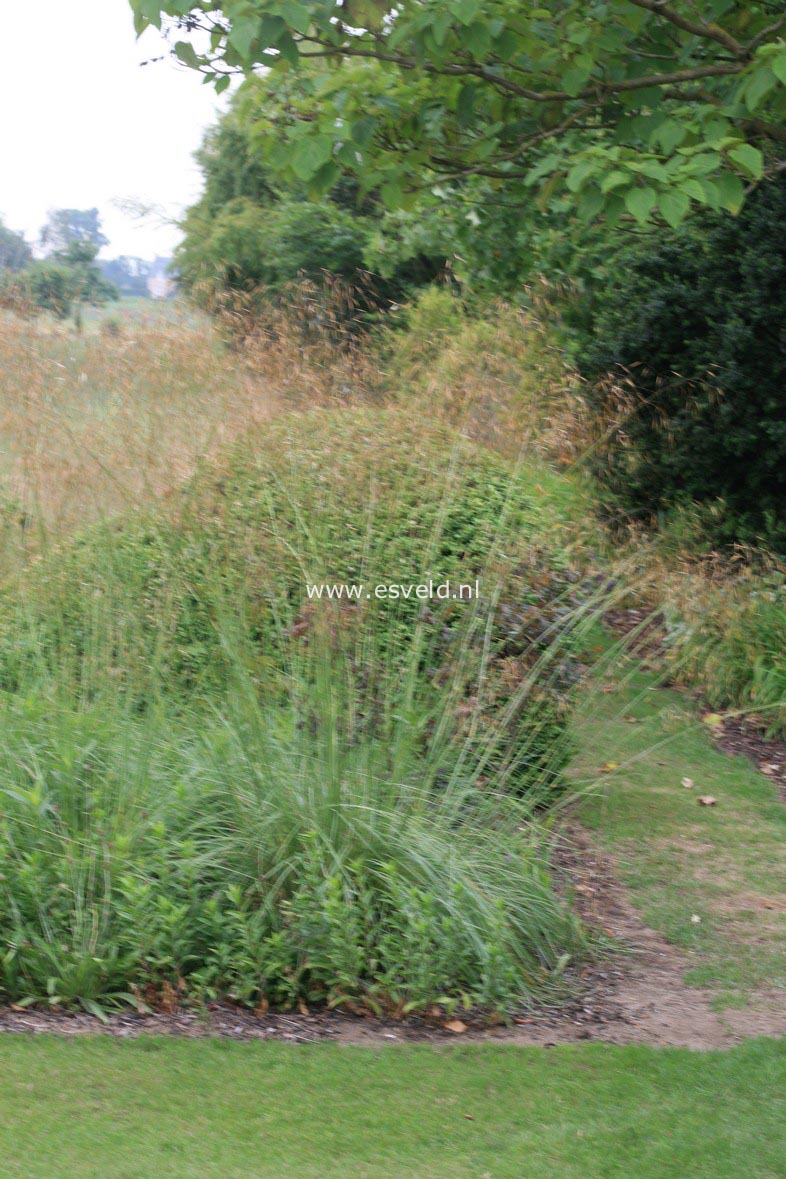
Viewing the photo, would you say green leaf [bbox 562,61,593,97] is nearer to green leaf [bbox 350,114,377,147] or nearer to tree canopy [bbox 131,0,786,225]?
tree canopy [bbox 131,0,786,225]

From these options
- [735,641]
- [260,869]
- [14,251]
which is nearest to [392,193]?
[260,869]

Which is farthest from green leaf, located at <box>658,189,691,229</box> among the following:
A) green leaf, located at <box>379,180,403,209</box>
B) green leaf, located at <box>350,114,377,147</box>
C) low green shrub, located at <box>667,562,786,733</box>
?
low green shrub, located at <box>667,562,786,733</box>

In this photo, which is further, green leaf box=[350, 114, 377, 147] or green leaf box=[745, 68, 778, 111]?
green leaf box=[350, 114, 377, 147]

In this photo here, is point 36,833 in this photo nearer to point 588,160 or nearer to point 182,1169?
point 182,1169

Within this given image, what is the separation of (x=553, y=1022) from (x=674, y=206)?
3.17m

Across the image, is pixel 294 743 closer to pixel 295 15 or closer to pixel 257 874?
pixel 257 874

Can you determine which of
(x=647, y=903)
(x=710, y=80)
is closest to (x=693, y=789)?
(x=647, y=903)

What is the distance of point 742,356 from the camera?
8867mm

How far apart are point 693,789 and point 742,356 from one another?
3997 mm

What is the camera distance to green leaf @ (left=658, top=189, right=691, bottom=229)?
4488mm

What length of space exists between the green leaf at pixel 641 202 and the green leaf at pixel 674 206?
0.18 ft

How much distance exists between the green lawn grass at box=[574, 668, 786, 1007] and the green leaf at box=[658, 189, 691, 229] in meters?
1.95

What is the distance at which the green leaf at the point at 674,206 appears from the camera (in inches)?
177

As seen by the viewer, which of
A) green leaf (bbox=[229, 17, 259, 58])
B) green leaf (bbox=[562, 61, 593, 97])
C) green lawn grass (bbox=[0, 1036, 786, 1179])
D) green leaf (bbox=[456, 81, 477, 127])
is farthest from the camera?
green leaf (bbox=[456, 81, 477, 127])
